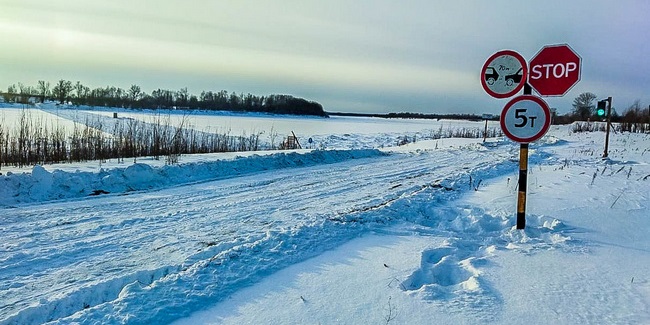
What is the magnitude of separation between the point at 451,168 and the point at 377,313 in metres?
9.20

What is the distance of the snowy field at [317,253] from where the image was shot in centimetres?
293

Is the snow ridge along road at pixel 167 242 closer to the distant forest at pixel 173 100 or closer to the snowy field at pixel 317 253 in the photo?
the snowy field at pixel 317 253

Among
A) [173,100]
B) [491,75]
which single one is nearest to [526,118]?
[491,75]

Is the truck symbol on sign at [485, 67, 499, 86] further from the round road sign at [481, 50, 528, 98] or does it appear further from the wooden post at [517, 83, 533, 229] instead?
the wooden post at [517, 83, 533, 229]

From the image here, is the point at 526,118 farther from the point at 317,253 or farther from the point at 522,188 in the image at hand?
the point at 317,253

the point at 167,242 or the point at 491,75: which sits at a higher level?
the point at 491,75

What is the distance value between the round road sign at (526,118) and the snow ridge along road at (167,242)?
1.80m

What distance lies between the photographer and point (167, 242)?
14.8 ft

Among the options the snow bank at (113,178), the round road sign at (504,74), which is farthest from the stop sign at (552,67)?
the snow bank at (113,178)

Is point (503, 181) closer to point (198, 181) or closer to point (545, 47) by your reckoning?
point (545, 47)

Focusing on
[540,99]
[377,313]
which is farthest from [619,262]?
[377,313]

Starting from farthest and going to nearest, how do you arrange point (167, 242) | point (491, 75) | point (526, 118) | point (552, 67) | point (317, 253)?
point (552, 67)
point (491, 75)
point (526, 118)
point (167, 242)
point (317, 253)

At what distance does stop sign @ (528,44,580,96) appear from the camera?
504 cm

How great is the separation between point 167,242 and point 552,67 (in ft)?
16.5
